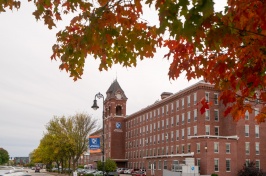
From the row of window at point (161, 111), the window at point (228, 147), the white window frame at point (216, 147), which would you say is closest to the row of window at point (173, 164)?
the window at point (228, 147)

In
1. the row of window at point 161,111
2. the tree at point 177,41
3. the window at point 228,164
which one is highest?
the row of window at point 161,111

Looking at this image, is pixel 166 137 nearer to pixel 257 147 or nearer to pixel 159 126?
pixel 159 126

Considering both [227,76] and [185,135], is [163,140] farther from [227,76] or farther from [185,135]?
[227,76]

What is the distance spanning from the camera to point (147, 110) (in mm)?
91562

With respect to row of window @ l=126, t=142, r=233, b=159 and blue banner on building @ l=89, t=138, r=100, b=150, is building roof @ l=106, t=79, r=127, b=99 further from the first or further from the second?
blue banner on building @ l=89, t=138, r=100, b=150

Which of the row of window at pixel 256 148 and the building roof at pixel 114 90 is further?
the building roof at pixel 114 90

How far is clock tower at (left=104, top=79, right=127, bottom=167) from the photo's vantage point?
102m

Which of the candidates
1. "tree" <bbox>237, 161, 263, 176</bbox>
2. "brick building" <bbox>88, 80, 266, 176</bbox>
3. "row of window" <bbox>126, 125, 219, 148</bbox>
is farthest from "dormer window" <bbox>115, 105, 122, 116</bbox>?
"tree" <bbox>237, 161, 263, 176</bbox>

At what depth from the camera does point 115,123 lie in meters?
103

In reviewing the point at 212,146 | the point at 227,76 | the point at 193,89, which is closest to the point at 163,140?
the point at 193,89

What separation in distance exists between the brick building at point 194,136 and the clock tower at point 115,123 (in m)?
2.07

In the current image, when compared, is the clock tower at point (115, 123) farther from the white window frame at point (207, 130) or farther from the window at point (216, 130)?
the window at point (216, 130)

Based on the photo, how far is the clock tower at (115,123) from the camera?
102000 millimetres

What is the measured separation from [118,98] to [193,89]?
129ft
